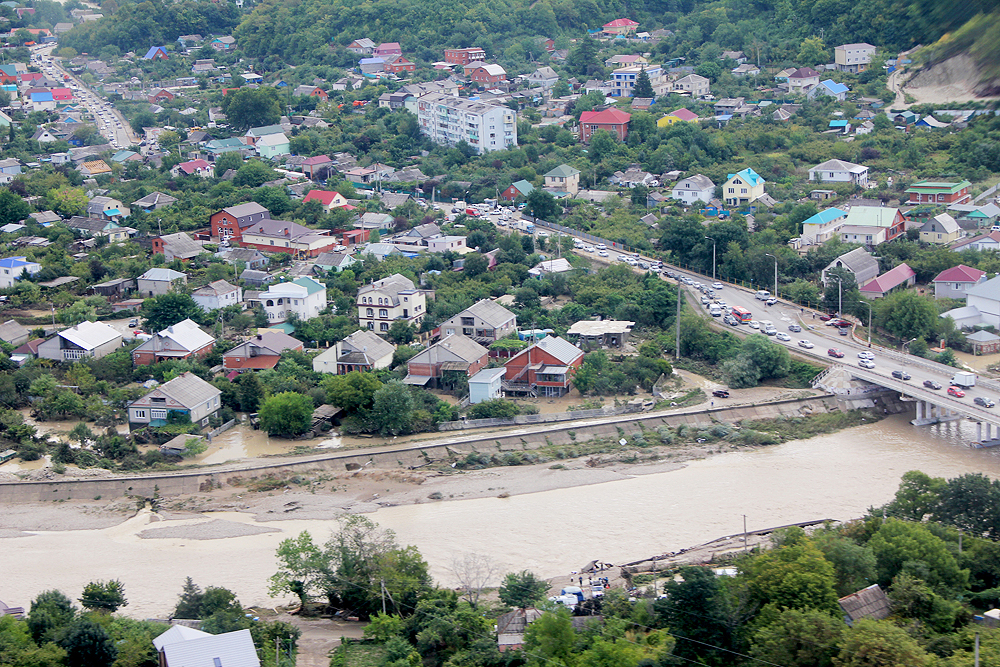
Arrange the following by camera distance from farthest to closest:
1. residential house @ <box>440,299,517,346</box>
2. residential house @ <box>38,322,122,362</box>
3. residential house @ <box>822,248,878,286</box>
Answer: residential house @ <box>822,248,878,286</box> → residential house @ <box>440,299,517,346</box> → residential house @ <box>38,322,122,362</box>

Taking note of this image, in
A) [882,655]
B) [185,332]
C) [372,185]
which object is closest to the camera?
[882,655]

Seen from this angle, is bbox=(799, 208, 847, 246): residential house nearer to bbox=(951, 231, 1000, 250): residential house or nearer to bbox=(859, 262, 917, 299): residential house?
bbox=(859, 262, 917, 299): residential house

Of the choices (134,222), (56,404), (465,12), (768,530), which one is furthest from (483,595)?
(465,12)

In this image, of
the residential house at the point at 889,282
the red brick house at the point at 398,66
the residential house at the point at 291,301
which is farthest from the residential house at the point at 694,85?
the residential house at the point at 291,301

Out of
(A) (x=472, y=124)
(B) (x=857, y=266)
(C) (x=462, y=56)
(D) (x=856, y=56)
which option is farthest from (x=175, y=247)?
(D) (x=856, y=56)

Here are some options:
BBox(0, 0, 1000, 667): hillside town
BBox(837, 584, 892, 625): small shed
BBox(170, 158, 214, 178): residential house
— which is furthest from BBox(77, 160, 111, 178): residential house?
BBox(837, 584, 892, 625): small shed

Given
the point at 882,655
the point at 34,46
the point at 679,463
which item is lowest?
the point at 679,463

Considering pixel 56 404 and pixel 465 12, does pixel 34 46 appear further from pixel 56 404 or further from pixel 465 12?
pixel 56 404
